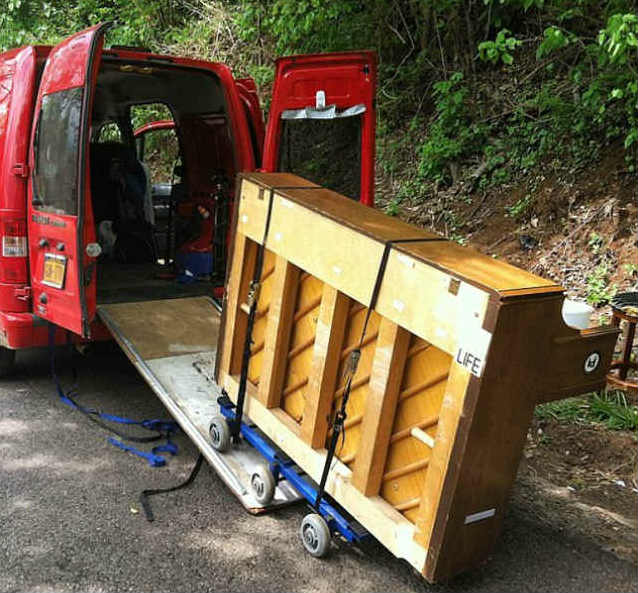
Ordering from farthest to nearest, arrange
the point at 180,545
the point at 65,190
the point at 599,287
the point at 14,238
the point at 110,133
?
A: 1. the point at 110,133
2. the point at 599,287
3. the point at 14,238
4. the point at 65,190
5. the point at 180,545

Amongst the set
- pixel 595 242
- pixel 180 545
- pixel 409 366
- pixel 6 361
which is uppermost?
pixel 409 366

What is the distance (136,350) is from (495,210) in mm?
4355

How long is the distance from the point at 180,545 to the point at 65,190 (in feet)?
7.39

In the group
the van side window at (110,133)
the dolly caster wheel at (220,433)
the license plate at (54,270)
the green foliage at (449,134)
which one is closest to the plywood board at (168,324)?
the license plate at (54,270)

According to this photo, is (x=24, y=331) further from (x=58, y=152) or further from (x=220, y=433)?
(x=220, y=433)

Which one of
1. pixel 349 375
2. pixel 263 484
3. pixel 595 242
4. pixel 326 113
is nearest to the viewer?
pixel 349 375

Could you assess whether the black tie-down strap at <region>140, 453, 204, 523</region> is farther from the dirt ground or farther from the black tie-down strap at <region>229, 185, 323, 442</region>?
the dirt ground

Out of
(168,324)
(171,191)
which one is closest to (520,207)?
(171,191)

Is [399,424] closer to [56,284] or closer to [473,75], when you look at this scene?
[56,284]

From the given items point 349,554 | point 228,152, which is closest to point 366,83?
point 228,152

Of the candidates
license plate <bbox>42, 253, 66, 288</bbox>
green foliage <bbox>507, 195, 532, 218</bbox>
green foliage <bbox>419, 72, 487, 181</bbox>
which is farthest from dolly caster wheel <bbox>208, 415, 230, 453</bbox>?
green foliage <bbox>419, 72, 487, 181</bbox>

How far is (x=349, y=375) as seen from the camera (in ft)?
9.35

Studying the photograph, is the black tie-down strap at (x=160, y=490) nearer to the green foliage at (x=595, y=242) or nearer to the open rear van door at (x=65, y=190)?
the open rear van door at (x=65, y=190)

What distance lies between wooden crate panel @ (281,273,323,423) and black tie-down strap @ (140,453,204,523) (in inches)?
27.4
